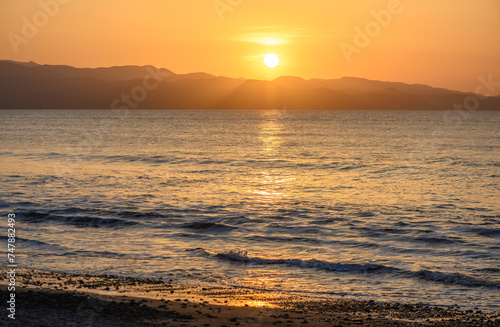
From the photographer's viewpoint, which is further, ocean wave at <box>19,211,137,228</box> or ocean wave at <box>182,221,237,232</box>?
ocean wave at <box>19,211,137,228</box>

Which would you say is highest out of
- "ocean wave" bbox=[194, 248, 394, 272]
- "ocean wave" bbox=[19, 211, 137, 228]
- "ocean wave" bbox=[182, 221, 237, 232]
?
"ocean wave" bbox=[19, 211, 137, 228]

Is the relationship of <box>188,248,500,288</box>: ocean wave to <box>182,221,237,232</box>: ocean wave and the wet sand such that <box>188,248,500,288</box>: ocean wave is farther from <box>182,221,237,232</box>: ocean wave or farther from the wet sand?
<box>182,221,237,232</box>: ocean wave

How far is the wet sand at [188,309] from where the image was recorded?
40.3 feet

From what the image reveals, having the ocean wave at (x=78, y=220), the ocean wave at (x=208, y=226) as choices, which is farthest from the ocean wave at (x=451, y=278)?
the ocean wave at (x=78, y=220)

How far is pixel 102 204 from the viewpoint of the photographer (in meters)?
30.4

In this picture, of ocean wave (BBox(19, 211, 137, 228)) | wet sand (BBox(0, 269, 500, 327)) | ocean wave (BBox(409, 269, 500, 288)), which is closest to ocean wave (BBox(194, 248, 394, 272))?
ocean wave (BBox(409, 269, 500, 288))

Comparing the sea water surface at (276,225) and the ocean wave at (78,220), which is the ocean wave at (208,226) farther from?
the ocean wave at (78,220)

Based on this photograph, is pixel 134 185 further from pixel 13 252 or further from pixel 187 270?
pixel 187 270

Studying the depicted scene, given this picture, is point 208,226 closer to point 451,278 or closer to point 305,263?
point 305,263

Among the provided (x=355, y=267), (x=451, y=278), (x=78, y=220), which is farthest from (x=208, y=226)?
(x=451, y=278)

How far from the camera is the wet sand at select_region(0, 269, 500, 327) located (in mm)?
12289

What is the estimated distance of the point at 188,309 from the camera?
43.6 feet

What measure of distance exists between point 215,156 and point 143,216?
34659 millimetres

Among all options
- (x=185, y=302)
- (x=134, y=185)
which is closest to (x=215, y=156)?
(x=134, y=185)
